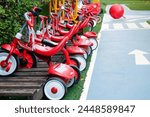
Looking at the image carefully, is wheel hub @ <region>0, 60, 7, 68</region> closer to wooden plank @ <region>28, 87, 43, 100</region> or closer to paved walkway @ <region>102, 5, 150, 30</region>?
wooden plank @ <region>28, 87, 43, 100</region>

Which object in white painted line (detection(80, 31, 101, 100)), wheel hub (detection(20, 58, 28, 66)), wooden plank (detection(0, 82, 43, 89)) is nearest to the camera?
wooden plank (detection(0, 82, 43, 89))

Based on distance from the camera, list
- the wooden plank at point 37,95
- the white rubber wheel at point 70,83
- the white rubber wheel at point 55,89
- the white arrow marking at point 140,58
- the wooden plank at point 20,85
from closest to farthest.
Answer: the wooden plank at point 37,95 → the wooden plank at point 20,85 → the white rubber wheel at point 55,89 → the white rubber wheel at point 70,83 → the white arrow marking at point 140,58

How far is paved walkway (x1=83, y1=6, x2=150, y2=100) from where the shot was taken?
6617 millimetres

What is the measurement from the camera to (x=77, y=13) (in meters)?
12.9

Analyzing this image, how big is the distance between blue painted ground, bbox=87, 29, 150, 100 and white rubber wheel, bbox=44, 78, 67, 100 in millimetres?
580

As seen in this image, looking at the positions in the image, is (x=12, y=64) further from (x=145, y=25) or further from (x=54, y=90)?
(x=145, y=25)

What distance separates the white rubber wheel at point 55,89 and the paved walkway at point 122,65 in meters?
0.60

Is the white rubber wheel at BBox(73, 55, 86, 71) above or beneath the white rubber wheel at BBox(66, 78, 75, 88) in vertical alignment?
beneath

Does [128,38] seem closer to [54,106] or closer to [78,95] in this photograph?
[78,95]

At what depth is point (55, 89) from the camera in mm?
5961

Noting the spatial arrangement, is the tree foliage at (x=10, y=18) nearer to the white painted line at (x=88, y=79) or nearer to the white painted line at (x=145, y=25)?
the white painted line at (x=88, y=79)

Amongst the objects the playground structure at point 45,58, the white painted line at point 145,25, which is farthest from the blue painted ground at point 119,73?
the white painted line at point 145,25

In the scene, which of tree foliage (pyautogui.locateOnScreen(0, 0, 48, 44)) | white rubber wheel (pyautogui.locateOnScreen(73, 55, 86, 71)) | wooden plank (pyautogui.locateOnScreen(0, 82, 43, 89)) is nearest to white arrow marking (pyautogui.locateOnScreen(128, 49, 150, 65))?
white rubber wheel (pyautogui.locateOnScreen(73, 55, 86, 71))

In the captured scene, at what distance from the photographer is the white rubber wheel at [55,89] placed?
594 cm
